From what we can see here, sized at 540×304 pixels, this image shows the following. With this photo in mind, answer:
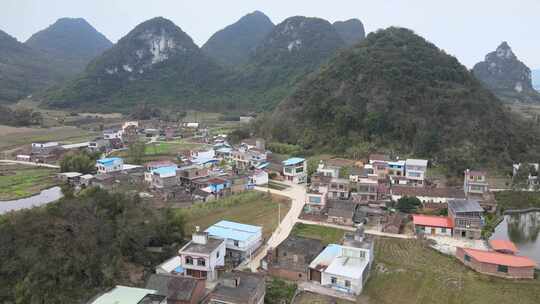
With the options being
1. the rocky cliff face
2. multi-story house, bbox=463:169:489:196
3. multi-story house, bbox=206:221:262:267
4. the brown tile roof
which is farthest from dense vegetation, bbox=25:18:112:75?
multi-story house, bbox=463:169:489:196

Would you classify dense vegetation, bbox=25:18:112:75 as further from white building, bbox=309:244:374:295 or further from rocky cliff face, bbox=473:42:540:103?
white building, bbox=309:244:374:295

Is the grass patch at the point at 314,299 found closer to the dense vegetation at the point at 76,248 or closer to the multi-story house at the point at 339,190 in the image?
the dense vegetation at the point at 76,248

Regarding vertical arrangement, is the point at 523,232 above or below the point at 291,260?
below

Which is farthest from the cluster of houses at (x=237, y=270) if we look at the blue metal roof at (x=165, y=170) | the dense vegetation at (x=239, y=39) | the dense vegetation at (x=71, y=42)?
the dense vegetation at (x=71, y=42)

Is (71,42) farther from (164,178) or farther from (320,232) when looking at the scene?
(320,232)

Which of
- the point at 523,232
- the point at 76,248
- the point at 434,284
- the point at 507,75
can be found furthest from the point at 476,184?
the point at 507,75

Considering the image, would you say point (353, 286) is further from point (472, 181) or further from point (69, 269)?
point (472, 181)
